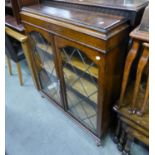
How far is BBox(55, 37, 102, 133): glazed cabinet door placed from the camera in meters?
0.95

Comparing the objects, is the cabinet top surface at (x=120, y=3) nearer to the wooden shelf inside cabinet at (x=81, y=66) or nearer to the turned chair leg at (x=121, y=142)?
the wooden shelf inside cabinet at (x=81, y=66)

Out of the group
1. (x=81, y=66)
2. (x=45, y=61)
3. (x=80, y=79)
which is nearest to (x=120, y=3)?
(x=81, y=66)

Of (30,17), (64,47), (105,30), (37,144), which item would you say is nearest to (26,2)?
(30,17)

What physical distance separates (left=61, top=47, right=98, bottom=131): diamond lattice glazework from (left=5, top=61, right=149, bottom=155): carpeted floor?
0.18m

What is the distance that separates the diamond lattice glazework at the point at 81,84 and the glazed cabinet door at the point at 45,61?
13cm

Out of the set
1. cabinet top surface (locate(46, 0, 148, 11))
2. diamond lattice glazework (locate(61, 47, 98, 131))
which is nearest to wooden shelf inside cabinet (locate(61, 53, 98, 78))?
diamond lattice glazework (locate(61, 47, 98, 131))

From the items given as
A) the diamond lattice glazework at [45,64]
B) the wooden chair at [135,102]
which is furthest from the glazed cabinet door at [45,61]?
the wooden chair at [135,102]

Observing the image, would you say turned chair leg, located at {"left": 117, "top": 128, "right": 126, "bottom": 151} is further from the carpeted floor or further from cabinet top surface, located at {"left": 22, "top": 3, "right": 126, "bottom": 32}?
cabinet top surface, located at {"left": 22, "top": 3, "right": 126, "bottom": 32}

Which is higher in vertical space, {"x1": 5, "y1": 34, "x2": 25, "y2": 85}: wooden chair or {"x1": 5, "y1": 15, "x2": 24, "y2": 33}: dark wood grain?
{"x1": 5, "y1": 15, "x2": 24, "y2": 33}: dark wood grain

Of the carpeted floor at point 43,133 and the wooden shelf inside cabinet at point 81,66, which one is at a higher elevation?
the wooden shelf inside cabinet at point 81,66

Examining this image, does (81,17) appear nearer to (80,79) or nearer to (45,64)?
(80,79)

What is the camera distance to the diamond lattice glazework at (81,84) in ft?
3.27

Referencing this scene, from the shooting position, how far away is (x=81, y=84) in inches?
46.4
